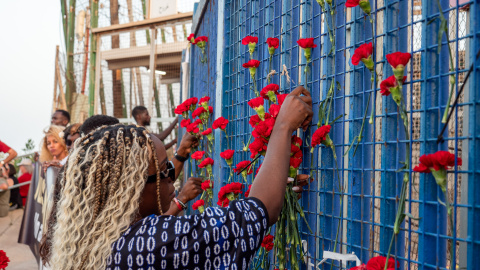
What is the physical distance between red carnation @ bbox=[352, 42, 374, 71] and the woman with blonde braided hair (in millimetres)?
374

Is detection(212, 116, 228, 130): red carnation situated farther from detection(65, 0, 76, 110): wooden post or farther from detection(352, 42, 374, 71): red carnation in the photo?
detection(65, 0, 76, 110): wooden post

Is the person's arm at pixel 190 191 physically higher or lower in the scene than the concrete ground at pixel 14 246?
higher

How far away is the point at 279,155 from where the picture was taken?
1750 millimetres

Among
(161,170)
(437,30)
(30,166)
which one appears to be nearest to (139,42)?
(30,166)

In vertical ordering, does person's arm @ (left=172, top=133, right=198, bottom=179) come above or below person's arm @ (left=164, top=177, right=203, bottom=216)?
above

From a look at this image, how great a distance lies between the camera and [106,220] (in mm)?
1711

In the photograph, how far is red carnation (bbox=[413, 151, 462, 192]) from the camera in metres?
1.17

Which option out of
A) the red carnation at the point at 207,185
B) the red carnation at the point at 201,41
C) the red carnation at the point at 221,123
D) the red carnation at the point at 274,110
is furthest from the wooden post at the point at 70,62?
the red carnation at the point at 274,110

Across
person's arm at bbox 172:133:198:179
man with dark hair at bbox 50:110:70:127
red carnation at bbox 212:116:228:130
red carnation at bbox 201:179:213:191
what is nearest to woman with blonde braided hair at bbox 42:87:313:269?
red carnation at bbox 212:116:228:130

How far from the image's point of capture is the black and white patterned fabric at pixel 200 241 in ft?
5.13

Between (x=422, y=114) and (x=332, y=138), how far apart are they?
0.52 m

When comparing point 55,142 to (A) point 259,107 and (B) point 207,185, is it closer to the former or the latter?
(B) point 207,185

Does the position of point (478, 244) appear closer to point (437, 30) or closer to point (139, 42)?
point (437, 30)

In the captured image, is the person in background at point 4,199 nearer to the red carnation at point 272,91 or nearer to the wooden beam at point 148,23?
the wooden beam at point 148,23
